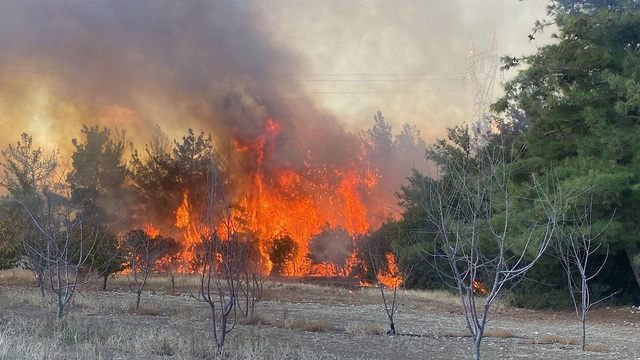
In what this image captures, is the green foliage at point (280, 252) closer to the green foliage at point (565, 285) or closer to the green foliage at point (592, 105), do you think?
the green foliage at point (565, 285)

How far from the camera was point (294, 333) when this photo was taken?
43.2 ft

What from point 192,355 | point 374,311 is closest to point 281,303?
point 374,311

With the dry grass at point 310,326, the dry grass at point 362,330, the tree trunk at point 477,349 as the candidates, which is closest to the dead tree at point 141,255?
the dry grass at point 310,326

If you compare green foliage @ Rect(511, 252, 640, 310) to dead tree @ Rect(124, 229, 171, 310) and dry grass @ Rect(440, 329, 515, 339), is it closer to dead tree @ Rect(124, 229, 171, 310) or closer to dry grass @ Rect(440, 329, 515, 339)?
dry grass @ Rect(440, 329, 515, 339)

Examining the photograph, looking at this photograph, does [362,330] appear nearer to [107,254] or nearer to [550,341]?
[550,341]

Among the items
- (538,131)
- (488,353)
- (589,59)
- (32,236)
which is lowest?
(488,353)

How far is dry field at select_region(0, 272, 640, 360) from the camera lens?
9391 mm

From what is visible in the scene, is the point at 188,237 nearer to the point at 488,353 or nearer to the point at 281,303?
the point at 281,303

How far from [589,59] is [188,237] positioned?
27410 millimetres

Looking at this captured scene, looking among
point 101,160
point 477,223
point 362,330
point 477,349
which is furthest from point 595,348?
point 101,160

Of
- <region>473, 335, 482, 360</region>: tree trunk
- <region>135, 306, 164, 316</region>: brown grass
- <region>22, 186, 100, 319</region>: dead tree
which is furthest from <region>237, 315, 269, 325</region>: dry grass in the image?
<region>473, 335, 482, 360</region>: tree trunk

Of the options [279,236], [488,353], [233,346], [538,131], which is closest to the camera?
[233,346]

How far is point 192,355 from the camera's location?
30.2ft

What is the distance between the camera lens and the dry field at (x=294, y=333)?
9.39 m
